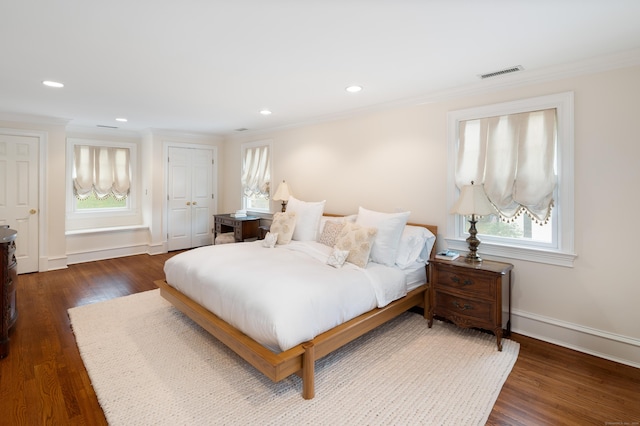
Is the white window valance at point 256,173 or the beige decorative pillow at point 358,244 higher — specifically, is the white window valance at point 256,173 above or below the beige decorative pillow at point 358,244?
above

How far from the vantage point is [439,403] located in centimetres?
201

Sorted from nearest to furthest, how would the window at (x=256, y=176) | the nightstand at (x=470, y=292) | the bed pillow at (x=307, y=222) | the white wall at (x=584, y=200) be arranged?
the white wall at (x=584, y=200)
the nightstand at (x=470, y=292)
the bed pillow at (x=307, y=222)
the window at (x=256, y=176)

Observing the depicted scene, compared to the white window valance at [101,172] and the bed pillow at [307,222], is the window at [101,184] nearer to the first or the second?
the white window valance at [101,172]

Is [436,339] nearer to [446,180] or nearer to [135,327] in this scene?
[446,180]

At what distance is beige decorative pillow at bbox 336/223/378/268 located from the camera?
2934 mm

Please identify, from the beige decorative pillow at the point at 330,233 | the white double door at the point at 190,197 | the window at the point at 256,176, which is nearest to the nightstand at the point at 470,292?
the beige decorative pillow at the point at 330,233

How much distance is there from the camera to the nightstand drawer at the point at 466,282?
2.64 meters

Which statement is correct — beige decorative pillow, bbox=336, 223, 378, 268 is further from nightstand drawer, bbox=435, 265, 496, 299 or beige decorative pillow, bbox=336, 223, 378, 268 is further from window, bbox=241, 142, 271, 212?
window, bbox=241, 142, 271, 212

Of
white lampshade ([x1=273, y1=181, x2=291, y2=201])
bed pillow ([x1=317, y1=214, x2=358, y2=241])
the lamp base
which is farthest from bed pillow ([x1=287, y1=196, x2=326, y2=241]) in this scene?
the lamp base

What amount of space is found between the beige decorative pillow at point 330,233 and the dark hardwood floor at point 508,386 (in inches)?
76.8

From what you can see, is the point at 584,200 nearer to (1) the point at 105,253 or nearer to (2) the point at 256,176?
(2) the point at 256,176

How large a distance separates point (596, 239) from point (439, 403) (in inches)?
72.7

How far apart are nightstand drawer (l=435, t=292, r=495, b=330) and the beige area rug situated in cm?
19

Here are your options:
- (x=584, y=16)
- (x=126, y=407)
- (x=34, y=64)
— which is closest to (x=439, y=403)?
(x=126, y=407)
